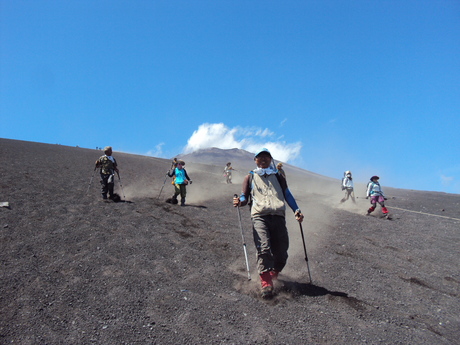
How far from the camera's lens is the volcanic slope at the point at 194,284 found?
4.01m

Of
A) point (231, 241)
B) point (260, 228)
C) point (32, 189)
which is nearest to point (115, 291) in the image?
point (260, 228)

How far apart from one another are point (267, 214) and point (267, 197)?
0.28 meters

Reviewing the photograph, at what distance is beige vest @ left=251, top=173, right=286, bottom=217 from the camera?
5312 mm

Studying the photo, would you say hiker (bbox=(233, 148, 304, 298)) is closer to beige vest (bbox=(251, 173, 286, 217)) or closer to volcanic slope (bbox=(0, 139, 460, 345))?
beige vest (bbox=(251, 173, 286, 217))

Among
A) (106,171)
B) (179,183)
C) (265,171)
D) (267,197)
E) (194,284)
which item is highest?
(106,171)

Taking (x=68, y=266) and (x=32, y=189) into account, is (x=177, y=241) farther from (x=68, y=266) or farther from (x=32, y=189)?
(x=32, y=189)

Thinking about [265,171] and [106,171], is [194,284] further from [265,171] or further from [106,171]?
[106,171]

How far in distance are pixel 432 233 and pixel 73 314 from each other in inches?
494

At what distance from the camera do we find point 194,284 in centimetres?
538

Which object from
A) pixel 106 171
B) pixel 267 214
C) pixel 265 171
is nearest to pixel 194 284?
pixel 267 214

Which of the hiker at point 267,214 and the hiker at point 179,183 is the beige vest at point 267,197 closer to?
the hiker at point 267,214

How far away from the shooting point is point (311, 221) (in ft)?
41.7

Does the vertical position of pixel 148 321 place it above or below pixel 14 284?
below

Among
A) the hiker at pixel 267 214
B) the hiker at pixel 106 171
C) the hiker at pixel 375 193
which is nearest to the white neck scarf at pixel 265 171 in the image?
the hiker at pixel 267 214
